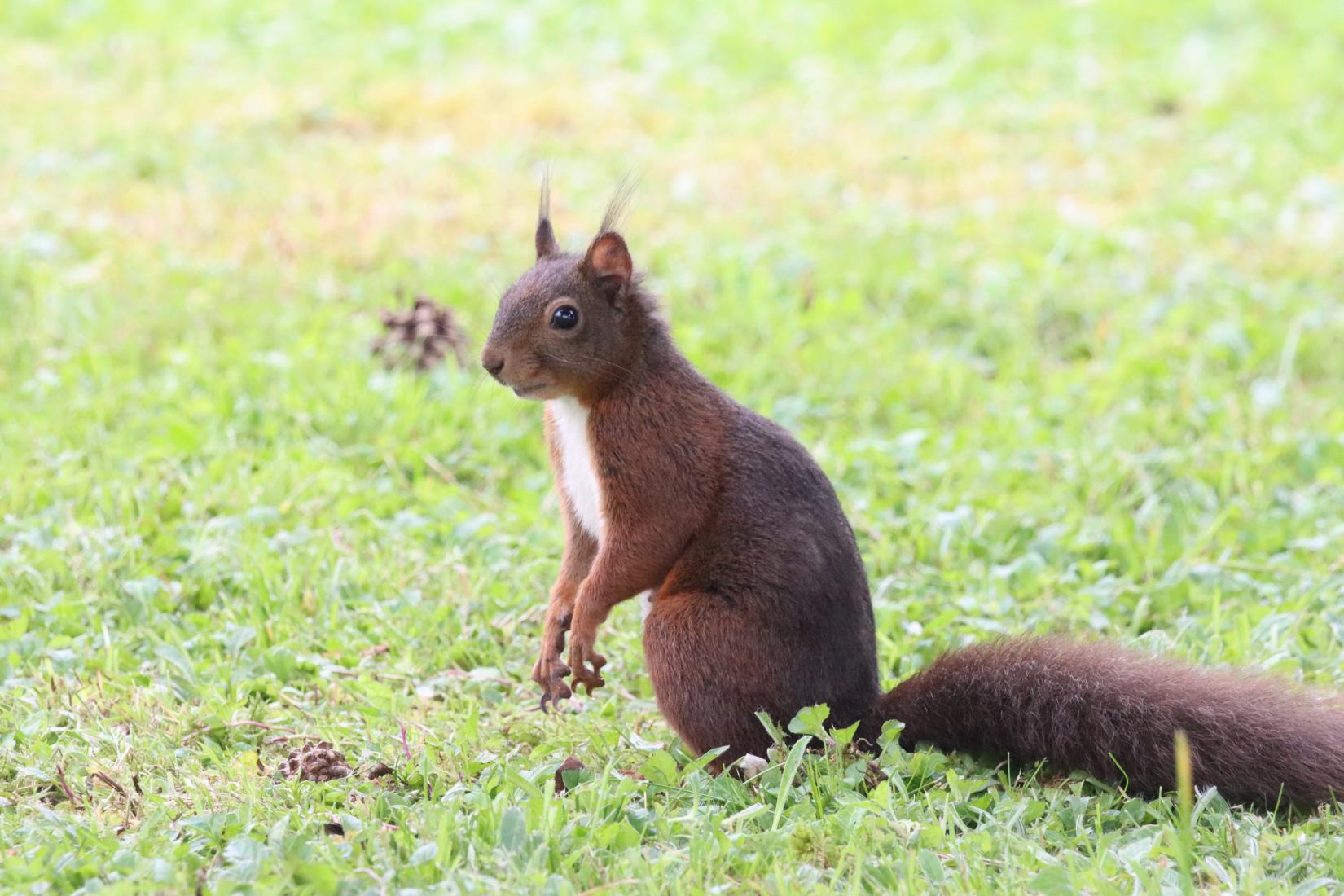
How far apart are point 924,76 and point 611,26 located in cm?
173

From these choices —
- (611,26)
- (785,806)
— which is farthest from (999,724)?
(611,26)

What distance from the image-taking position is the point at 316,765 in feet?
8.68

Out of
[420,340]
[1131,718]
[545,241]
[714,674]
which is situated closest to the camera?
[1131,718]

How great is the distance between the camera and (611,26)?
8.48 metres

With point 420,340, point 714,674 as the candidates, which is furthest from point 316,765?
point 420,340

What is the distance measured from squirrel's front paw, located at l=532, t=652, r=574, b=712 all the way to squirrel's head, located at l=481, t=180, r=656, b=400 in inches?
18.7

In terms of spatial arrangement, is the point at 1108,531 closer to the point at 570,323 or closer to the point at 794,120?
the point at 570,323

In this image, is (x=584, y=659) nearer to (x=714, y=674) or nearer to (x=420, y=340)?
(x=714, y=674)

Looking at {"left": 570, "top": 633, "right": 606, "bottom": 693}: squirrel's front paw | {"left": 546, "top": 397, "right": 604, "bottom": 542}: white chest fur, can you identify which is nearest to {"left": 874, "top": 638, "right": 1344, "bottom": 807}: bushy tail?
{"left": 570, "top": 633, "right": 606, "bottom": 693}: squirrel's front paw

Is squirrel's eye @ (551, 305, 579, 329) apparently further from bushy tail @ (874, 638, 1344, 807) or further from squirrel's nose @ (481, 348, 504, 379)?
bushy tail @ (874, 638, 1344, 807)

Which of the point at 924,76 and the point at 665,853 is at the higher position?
the point at 924,76

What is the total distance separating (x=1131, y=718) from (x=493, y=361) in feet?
3.98

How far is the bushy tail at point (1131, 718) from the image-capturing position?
8.34 feet

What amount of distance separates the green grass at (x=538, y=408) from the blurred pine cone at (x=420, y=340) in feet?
0.37
